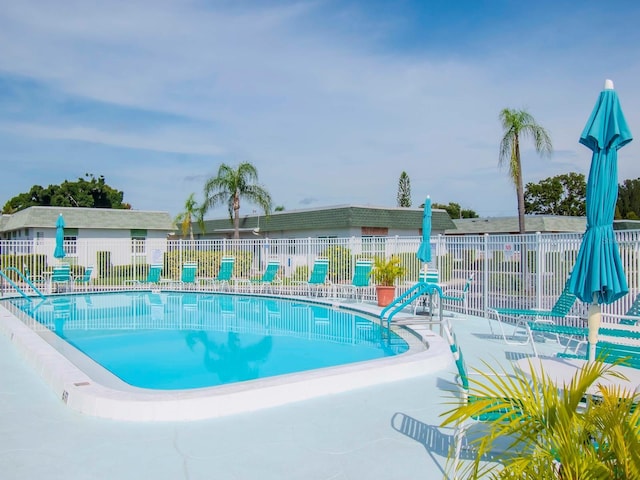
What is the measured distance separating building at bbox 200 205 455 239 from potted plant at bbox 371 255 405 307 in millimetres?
11279

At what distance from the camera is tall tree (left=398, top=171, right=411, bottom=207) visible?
5549cm

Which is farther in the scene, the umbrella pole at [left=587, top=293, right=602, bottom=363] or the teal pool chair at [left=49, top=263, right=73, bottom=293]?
the teal pool chair at [left=49, top=263, right=73, bottom=293]

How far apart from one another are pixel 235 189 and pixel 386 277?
15.4m

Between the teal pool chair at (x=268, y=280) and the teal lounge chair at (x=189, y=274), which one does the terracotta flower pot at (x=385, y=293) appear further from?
the teal lounge chair at (x=189, y=274)

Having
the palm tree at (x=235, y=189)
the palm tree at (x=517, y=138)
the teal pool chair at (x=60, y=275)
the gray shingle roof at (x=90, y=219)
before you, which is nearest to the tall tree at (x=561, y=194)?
the palm tree at (x=235, y=189)

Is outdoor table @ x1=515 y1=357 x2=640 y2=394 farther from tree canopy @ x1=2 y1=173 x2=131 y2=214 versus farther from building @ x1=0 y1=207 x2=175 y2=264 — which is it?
tree canopy @ x1=2 y1=173 x2=131 y2=214

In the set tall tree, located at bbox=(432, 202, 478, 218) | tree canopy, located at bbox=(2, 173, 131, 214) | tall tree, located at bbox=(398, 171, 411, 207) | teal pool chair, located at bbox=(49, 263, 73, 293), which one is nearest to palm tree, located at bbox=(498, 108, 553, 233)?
teal pool chair, located at bbox=(49, 263, 73, 293)

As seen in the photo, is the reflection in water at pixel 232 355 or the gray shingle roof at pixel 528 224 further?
the gray shingle roof at pixel 528 224

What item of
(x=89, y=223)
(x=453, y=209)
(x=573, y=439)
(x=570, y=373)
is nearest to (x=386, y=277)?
(x=570, y=373)

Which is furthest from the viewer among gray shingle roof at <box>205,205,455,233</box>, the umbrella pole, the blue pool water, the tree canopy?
the tree canopy

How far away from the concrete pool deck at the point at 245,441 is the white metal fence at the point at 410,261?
5.41m

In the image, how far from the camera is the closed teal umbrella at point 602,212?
19.0ft

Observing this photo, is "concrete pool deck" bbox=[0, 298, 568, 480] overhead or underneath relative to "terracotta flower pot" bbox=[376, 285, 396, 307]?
underneath

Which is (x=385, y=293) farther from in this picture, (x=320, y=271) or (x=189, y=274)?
(x=189, y=274)
